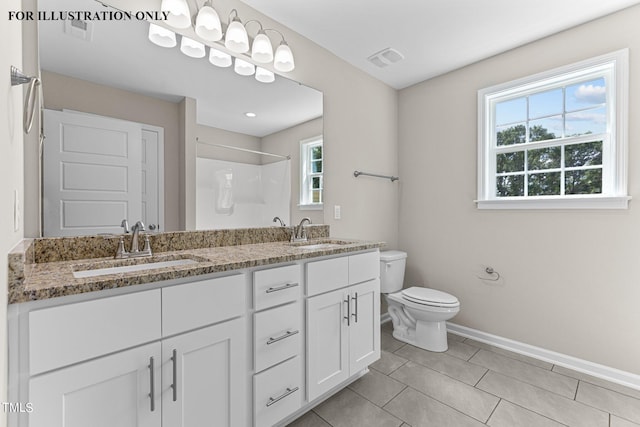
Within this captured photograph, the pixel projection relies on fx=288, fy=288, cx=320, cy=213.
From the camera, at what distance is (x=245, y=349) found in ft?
4.09

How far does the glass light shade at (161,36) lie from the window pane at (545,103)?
2621 mm

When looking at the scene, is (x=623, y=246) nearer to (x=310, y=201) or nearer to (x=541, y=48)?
(x=541, y=48)

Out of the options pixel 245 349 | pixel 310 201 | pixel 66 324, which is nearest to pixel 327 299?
pixel 245 349

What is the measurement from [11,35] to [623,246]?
10.4 ft

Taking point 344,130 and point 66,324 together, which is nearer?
point 66,324

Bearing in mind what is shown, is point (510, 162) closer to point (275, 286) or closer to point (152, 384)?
point (275, 286)

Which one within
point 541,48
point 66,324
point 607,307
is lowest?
point 607,307

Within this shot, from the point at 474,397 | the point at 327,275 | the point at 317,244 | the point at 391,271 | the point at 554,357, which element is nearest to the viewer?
the point at 327,275

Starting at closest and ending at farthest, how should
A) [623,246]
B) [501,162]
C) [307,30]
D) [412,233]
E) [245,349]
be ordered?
[245,349] → [623,246] → [307,30] → [501,162] → [412,233]

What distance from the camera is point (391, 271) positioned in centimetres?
267

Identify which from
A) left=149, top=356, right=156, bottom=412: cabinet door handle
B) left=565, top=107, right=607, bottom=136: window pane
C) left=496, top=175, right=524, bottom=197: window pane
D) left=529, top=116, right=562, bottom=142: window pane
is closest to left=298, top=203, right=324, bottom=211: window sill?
left=149, top=356, right=156, bottom=412: cabinet door handle

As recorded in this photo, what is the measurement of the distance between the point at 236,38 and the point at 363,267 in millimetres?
1604

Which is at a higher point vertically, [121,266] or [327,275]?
[121,266]

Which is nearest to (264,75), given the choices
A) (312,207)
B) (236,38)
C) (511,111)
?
(236,38)
